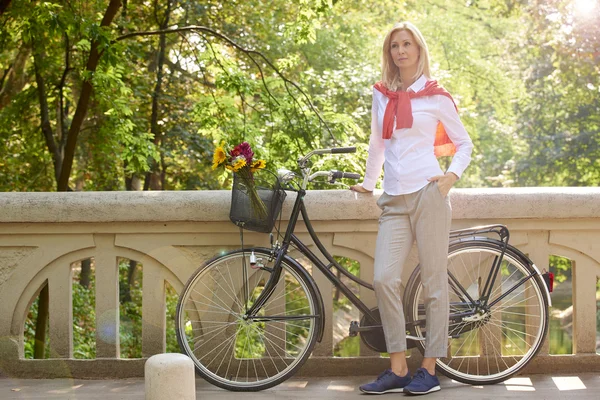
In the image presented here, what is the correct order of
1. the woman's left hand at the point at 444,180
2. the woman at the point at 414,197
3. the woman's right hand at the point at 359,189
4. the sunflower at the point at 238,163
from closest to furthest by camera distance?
1. the woman's left hand at the point at 444,180
2. the woman at the point at 414,197
3. the sunflower at the point at 238,163
4. the woman's right hand at the point at 359,189

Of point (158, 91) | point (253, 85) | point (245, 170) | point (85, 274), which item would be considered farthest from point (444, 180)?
point (85, 274)

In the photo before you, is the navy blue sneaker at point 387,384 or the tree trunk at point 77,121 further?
the tree trunk at point 77,121

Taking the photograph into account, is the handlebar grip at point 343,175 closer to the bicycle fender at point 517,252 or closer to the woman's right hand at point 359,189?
the woman's right hand at point 359,189

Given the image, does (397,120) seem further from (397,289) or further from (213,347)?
(213,347)

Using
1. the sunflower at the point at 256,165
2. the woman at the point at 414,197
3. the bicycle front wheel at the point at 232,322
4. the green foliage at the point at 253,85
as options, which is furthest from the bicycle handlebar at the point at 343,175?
the green foliage at the point at 253,85

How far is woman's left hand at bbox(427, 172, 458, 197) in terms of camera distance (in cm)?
459

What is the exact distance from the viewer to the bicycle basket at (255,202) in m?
4.83

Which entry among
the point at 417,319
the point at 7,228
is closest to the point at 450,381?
the point at 417,319

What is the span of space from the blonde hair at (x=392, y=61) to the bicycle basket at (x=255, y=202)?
0.84 metres

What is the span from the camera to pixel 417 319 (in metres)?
5.05

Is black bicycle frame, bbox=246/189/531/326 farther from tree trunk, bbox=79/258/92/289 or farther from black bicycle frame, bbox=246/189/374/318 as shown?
tree trunk, bbox=79/258/92/289

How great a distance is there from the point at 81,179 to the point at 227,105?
7.76 metres

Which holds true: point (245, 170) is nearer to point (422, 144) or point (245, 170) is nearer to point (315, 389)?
point (422, 144)

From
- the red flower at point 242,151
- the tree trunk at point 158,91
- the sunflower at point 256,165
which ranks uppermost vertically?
the tree trunk at point 158,91
